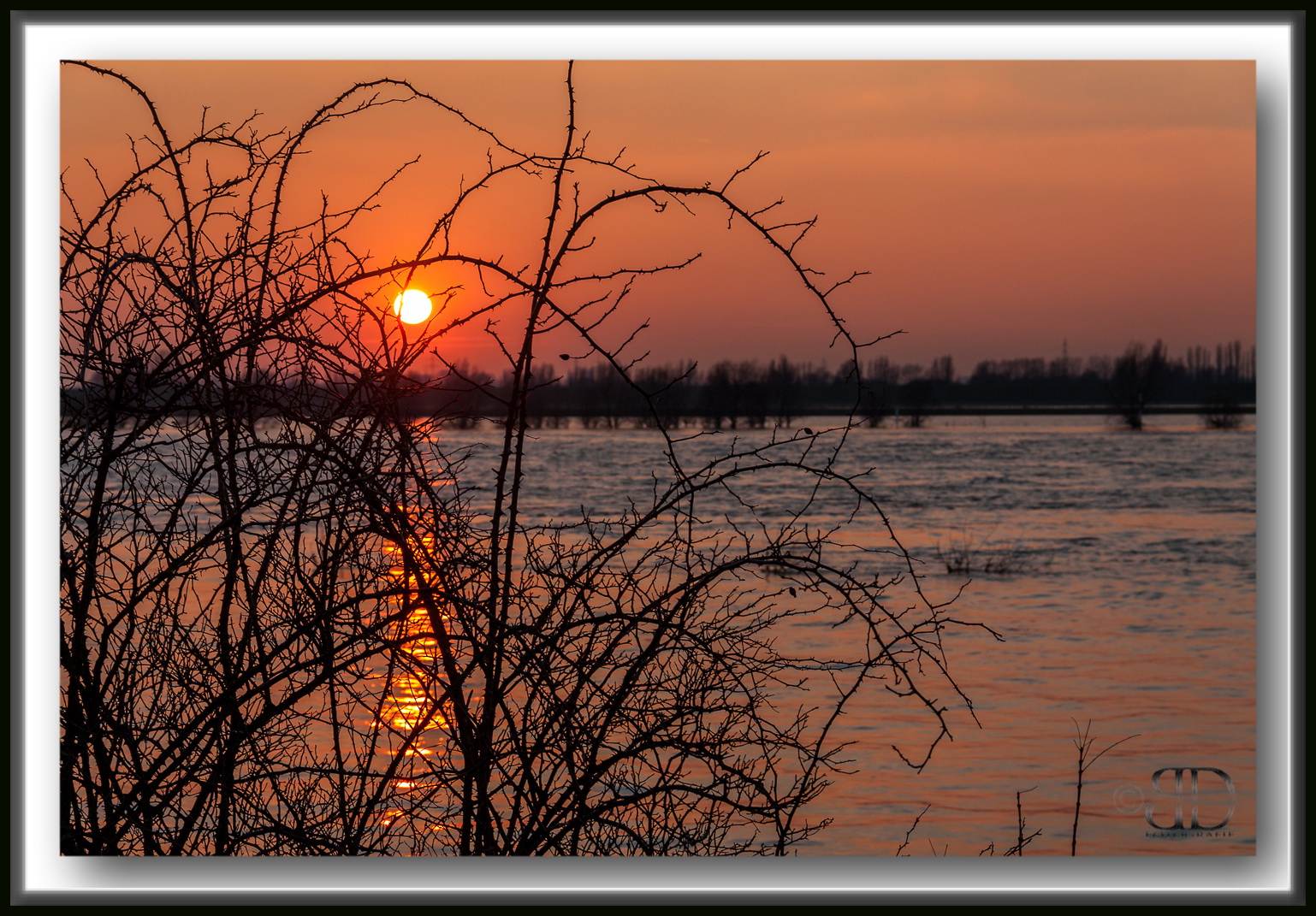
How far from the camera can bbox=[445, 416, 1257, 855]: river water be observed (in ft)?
25.9

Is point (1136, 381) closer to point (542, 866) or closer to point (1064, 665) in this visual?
point (1064, 665)

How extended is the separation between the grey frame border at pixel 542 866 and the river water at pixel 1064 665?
0.91m

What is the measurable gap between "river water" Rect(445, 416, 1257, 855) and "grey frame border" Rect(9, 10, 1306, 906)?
909mm

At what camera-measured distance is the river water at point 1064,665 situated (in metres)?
7.91

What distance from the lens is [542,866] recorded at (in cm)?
319

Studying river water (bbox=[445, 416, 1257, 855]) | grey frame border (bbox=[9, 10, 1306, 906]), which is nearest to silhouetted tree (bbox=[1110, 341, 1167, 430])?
river water (bbox=[445, 416, 1257, 855])

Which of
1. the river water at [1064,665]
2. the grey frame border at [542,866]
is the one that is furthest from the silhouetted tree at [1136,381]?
the grey frame border at [542,866]

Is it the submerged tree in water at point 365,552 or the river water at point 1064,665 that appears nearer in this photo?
the submerged tree in water at point 365,552

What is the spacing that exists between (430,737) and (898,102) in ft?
15.9

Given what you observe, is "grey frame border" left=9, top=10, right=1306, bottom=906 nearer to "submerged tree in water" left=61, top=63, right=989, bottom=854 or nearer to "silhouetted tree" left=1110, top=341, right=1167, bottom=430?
"submerged tree in water" left=61, top=63, right=989, bottom=854

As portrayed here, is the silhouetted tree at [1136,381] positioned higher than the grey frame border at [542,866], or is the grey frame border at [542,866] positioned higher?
the silhouetted tree at [1136,381]

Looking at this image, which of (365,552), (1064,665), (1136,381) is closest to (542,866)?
(365,552)

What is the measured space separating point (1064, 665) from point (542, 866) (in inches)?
426

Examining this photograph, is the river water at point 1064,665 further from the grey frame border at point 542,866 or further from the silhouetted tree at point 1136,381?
the silhouetted tree at point 1136,381
